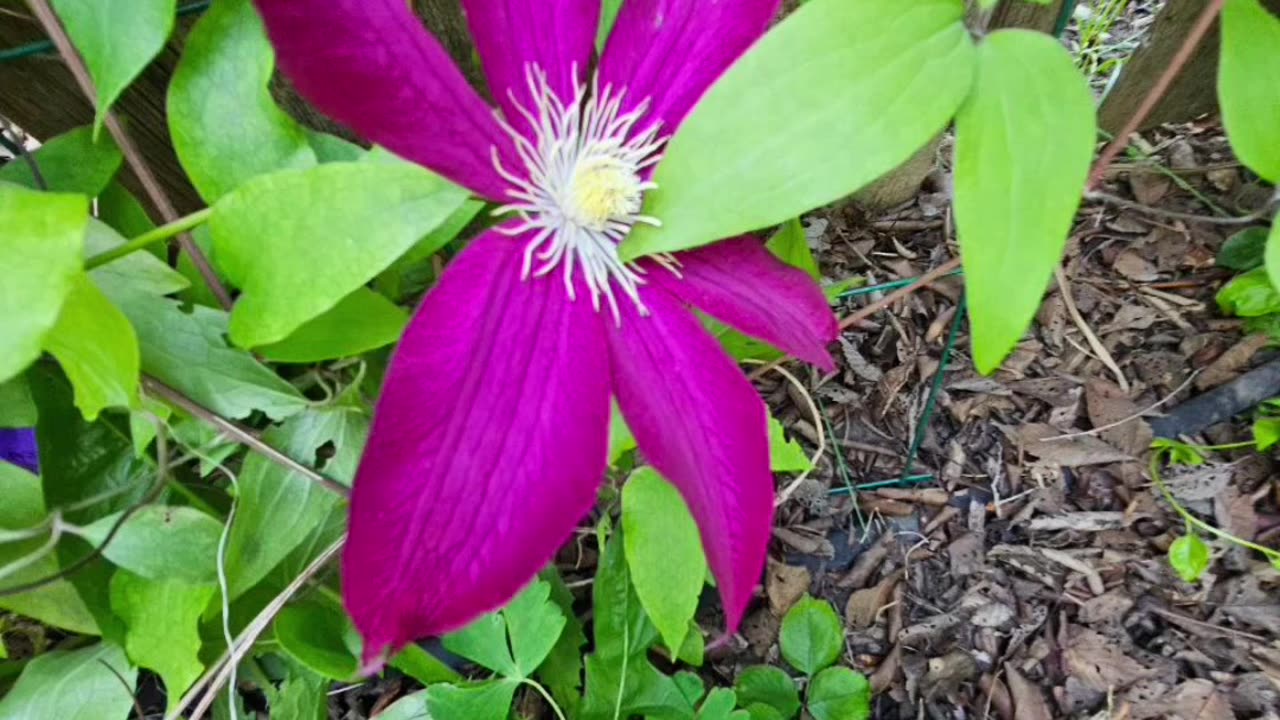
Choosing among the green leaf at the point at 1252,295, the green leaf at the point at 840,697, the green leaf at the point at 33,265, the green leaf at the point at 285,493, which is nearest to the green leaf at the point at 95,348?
the green leaf at the point at 33,265

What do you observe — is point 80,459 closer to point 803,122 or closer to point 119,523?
point 119,523

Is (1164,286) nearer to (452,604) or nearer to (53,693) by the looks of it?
(452,604)

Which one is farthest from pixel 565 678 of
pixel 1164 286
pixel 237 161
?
pixel 1164 286

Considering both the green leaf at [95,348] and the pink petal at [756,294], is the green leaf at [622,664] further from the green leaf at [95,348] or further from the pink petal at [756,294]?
the green leaf at [95,348]

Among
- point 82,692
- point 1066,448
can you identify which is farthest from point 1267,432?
point 82,692

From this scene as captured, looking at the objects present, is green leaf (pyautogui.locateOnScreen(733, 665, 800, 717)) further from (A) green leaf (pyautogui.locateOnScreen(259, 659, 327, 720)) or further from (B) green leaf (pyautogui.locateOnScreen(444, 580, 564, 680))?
(A) green leaf (pyautogui.locateOnScreen(259, 659, 327, 720))

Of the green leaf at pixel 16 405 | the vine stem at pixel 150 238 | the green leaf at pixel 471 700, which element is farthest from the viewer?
the green leaf at pixel 471 700
